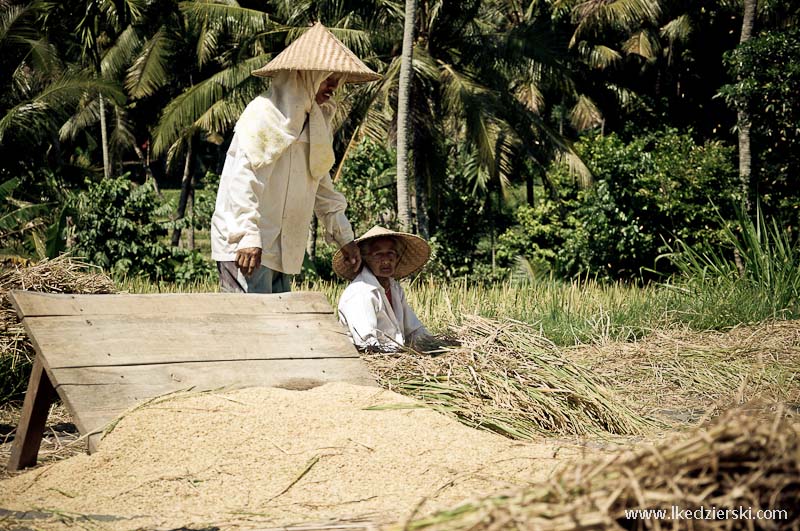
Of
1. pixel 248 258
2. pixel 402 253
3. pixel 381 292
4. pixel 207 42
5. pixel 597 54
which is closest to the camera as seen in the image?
pixel 248 258

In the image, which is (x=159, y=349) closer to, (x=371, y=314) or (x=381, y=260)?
(x=371, y=314)

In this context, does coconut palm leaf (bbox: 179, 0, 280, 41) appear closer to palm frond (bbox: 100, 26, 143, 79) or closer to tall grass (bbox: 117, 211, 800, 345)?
palm frond (bbox: 100, 26, 143, 79)

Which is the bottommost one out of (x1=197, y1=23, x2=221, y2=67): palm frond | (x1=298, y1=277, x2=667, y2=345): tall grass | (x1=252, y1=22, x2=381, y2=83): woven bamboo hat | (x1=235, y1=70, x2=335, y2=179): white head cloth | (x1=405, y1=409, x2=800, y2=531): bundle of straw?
(x1=298, y1=277, x2=667, y2=345): tall grass

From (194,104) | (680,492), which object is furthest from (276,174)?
(194,104)

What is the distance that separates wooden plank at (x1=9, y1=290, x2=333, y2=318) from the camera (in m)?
3.83

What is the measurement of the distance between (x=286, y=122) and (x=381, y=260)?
3.32 ft

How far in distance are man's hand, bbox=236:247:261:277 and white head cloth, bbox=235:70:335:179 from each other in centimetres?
44

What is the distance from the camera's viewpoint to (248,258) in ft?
15.3

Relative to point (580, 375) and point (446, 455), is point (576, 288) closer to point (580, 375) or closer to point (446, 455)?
point (580, 375)

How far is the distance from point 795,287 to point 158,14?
17608 millimetres

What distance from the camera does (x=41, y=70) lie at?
16.1 m

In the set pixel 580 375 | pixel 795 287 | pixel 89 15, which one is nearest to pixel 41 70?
pixel 89 15

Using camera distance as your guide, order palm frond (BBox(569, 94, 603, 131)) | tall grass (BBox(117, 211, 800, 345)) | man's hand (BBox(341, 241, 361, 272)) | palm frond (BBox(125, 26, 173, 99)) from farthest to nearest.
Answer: palm frond (BBox(569, 94, 603, 131)) < palm frond (BBox(125, 26, 173, 99)) < tall grass (BBox(117, 211, 800, 345)) < man's hand (BBox(341, 241, 361, 272))

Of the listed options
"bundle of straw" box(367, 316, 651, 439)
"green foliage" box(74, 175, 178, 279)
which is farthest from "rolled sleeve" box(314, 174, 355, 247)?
"green foliage" box(74, 175, 178, 279)
